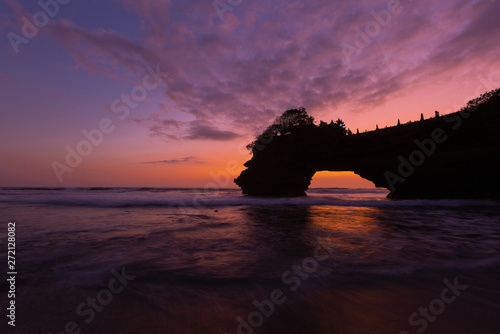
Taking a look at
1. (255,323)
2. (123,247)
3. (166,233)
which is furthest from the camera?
(166,233)

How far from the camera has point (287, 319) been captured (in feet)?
7.13

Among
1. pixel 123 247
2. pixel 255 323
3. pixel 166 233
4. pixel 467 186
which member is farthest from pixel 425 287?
pixel 467 186

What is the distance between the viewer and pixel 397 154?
1909 centimetres

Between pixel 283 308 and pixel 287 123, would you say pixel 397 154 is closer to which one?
pixel 287 123

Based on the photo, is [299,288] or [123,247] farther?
[123,247]

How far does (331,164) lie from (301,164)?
3198 mm

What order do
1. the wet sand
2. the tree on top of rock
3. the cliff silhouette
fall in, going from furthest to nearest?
the tree on top of rock, the cliff silhouette, the wet sand

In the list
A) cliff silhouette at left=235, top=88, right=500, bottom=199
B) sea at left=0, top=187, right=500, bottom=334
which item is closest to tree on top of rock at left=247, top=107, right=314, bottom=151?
cliff silhouette at left=235, top=88, right=500, bottom=199

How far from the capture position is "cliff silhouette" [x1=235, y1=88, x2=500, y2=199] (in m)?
15.3

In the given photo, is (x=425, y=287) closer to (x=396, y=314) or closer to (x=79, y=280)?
(x=396, y=314)

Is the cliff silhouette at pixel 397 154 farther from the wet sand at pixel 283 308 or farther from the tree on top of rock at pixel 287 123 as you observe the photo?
the wet sand at pixel 283 308

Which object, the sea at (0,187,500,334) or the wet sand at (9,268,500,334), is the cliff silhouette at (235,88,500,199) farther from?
the wet sand at (9,268,500,334)

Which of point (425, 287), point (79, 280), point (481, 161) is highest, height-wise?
point (481, 161)

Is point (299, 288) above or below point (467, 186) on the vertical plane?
below
